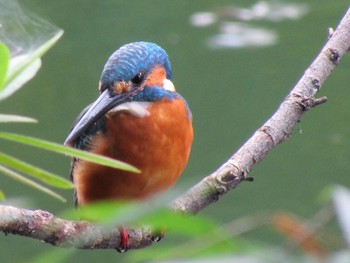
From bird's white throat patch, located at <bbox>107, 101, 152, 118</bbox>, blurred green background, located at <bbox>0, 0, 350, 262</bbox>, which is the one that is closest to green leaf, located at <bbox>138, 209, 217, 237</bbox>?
bird's white throat patch, located at <bbox>107, 101, 152, 118</bbox>

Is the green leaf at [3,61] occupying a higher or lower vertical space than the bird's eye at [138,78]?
lower

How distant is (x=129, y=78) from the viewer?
1544mm

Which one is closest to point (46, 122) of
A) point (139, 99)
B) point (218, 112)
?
point (218, 112)

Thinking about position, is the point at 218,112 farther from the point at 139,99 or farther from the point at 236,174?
the point at 236,174

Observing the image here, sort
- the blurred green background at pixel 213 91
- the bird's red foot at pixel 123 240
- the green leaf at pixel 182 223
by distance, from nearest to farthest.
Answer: the green leaf at pixel 182 223 → the bird's red foot at pixel 123 240 → the blurred green background at pixel 213 91

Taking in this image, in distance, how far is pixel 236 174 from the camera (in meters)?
1.27

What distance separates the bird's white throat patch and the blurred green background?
1.82 m

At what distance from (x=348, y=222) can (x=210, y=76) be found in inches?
148

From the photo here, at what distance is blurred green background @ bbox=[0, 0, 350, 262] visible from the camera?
368cm

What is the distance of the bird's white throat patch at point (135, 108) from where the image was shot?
5.01 feet

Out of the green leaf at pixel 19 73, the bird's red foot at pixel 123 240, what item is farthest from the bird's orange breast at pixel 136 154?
the green leaf at pixel 19 73

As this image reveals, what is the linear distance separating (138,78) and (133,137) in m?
0.12

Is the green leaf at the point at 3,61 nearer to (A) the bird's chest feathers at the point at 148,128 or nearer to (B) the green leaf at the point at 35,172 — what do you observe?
(B) the green leaf at the point at 35,172

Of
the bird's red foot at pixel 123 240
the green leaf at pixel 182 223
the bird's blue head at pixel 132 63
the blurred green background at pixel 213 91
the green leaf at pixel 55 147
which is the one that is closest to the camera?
the green leaf at pixel 182 223
